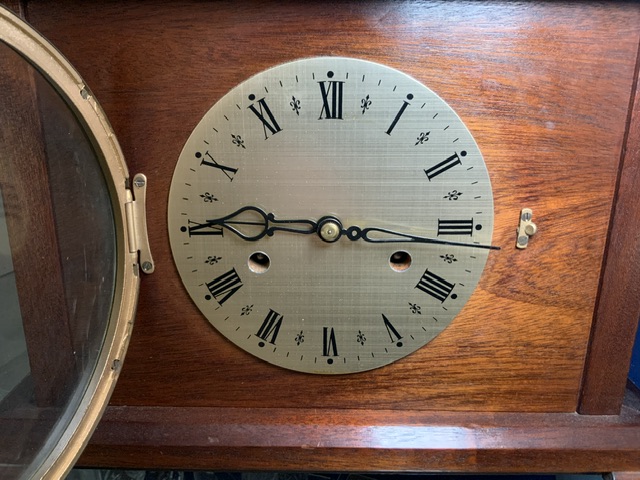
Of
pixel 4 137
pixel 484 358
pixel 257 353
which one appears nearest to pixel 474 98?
pixel 484 358

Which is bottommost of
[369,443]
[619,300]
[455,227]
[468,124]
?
[369,443]

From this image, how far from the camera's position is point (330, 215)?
0.76 meters

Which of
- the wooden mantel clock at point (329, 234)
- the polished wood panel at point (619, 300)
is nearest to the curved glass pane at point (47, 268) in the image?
the wooden mantel clock at point (329, 234)

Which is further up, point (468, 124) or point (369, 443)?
point (468, 124)

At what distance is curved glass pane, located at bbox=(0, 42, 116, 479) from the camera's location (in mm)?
680

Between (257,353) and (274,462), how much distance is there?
19 cm

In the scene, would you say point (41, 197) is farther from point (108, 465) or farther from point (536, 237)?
point (536, 237)

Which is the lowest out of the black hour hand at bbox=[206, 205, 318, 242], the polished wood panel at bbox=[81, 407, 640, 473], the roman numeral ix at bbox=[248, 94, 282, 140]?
the polished wood panel at bbox=[81, 407, 640, 473]

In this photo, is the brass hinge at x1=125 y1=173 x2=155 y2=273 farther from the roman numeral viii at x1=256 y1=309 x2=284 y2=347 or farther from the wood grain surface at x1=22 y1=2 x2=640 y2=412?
the roman numeral viii at x1=256 y1=309 x2=284 y2=347

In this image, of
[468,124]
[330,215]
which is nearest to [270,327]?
[330,215]

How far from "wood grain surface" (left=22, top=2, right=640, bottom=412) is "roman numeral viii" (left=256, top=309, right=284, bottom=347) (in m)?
0.05

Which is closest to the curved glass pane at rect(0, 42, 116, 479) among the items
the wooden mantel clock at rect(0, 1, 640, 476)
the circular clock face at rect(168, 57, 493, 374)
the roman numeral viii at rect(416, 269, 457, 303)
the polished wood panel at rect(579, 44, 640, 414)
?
the wooden mantel clock at rect(0, 1, 640, 476)

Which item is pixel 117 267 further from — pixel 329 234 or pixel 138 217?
pixel 329 234

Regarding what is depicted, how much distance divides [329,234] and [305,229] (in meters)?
0.04
